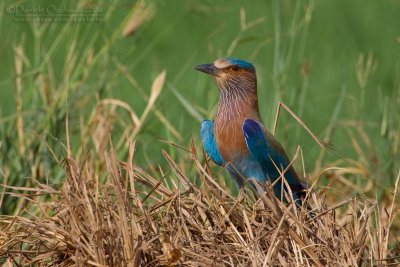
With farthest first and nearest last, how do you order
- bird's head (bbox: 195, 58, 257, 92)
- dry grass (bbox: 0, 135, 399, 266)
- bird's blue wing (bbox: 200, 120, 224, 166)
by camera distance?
bird's head (bbox: 195, 58, 257, 92) < bird's blue wing (bbox: 200, 120, 224, 166) < dry grass (bbox: 0, 135, 399, 266)

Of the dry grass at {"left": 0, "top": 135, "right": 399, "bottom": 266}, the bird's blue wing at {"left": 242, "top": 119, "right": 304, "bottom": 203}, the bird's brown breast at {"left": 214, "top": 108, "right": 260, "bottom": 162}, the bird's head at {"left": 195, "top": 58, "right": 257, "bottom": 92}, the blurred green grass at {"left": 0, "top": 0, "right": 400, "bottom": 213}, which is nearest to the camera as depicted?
the dry grass at {"left": 0, "top": 135, "right": 399, "bottom": 266}

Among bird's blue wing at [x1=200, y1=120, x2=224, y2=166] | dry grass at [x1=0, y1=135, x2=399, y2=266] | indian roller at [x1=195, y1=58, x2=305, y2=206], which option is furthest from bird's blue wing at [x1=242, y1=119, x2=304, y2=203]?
dry grass at [x1=0, y1=135, x2=399, y2=266]

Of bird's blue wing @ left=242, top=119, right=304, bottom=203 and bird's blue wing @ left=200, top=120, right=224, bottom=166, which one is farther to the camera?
bird's blue wing @ left=200, top=120, right=224, bottom=166

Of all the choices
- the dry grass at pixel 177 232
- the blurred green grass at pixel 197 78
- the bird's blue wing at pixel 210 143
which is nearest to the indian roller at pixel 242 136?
the bird's blue wing at pixel 210 143

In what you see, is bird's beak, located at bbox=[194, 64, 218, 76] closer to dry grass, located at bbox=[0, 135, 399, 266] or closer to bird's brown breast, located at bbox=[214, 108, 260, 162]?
bird's brown breast, located at bbox=[214, 108, 260, 162]

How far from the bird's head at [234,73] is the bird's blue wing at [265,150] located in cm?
28

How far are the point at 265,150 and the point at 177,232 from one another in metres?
1.08

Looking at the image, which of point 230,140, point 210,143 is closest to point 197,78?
point 210,143

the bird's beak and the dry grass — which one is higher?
the bird's beak

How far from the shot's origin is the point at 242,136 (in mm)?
5004

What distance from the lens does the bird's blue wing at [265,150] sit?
4.87 m

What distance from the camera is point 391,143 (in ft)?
19.1

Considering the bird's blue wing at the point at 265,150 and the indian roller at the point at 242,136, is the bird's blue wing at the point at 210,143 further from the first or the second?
the bird's blue wing at the point at 265,150

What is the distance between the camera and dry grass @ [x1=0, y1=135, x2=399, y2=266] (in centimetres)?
375
